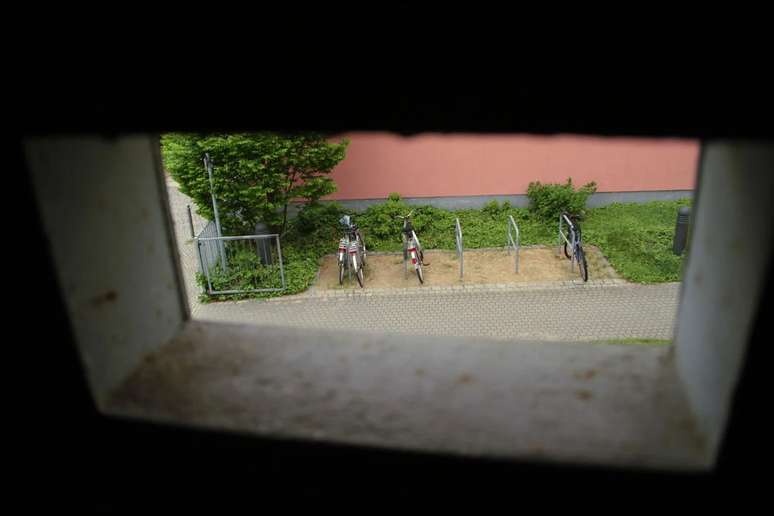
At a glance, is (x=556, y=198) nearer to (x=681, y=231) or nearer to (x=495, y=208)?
(x=495, y=208)

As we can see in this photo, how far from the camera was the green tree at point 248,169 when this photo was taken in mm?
9914

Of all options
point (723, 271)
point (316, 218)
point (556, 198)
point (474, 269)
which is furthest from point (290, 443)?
point (556, 198)

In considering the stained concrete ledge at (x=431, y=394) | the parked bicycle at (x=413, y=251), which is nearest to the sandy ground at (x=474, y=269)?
the parked bicycle at (x=413, y=251)

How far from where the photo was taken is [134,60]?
98 centimetres

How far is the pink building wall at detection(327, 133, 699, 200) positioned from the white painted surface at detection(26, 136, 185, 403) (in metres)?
11.9

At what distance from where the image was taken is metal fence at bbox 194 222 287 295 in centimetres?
1015

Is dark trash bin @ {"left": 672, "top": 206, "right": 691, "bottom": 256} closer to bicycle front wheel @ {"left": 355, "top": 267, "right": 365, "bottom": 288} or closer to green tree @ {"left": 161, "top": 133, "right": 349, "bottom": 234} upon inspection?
bicycle front wheel @ {"left": 355, "top": 267, "right": 365, "bottom": 288}

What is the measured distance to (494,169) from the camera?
1362 centimetres

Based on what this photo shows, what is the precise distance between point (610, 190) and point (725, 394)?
13863 mm

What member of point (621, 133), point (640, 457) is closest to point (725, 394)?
point (640, 457)

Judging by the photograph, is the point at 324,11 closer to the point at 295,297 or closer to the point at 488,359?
the point at 488,359

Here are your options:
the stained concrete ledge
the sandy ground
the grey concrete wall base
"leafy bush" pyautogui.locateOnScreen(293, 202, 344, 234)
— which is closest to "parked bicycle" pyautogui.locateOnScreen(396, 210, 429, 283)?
the sandy ground

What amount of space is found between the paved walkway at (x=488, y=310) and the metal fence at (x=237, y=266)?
369mm

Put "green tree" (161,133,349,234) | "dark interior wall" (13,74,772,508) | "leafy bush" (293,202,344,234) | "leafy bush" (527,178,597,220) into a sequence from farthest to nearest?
1. "leafy bush" (527,178,597,220)
2. "leafy bush" (293,202,344,234)
3. "green tree" (161,133,349,234)
4. "dark interior wall" (13,74,772,508)
